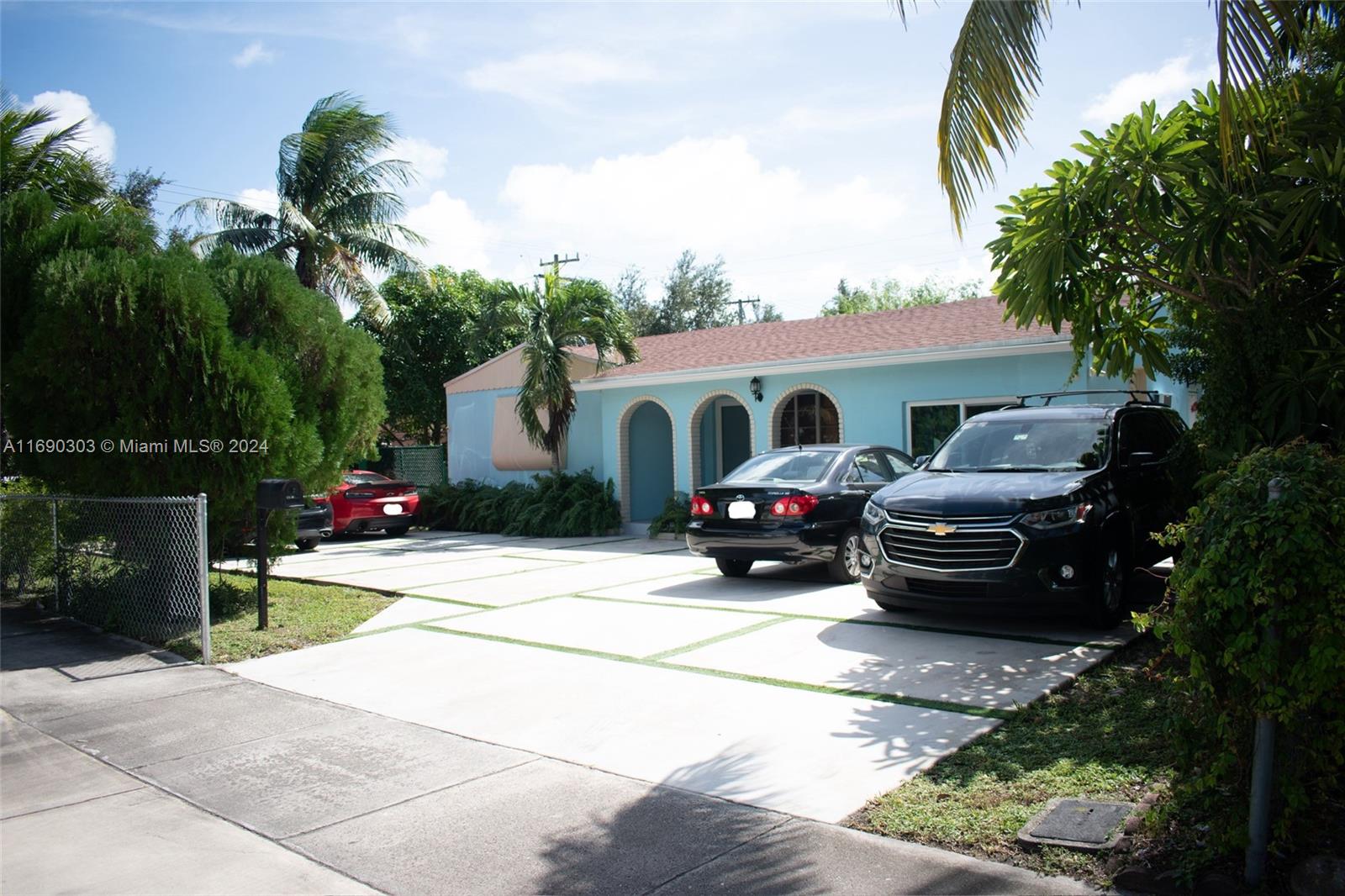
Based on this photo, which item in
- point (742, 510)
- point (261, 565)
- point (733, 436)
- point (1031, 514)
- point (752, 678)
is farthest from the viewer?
point (733, 436)

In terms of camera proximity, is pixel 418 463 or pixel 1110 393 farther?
pixel 418 463

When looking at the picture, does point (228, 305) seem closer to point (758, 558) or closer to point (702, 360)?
point (758, 558)

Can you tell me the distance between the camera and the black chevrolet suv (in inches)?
284

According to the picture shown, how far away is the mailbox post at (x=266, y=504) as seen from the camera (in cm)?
875

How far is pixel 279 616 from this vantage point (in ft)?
31.6

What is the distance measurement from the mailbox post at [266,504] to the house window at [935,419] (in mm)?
9166

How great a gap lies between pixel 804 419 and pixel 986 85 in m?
11.3

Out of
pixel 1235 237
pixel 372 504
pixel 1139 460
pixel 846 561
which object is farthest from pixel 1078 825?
pixel 372 504

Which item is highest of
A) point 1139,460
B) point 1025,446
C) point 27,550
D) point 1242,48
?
point 1242,48

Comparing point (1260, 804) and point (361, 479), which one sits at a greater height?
point (361, 479)

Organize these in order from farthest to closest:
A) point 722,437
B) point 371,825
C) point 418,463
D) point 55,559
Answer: point 418,463
point 722,437
point 55,559
point 371,825

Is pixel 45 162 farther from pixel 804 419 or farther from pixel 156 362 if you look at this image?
pixel 804 419

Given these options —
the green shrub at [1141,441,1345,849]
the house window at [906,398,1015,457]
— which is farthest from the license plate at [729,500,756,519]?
the green shrub at [1141,441,1345,849]

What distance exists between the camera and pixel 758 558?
10664mm
